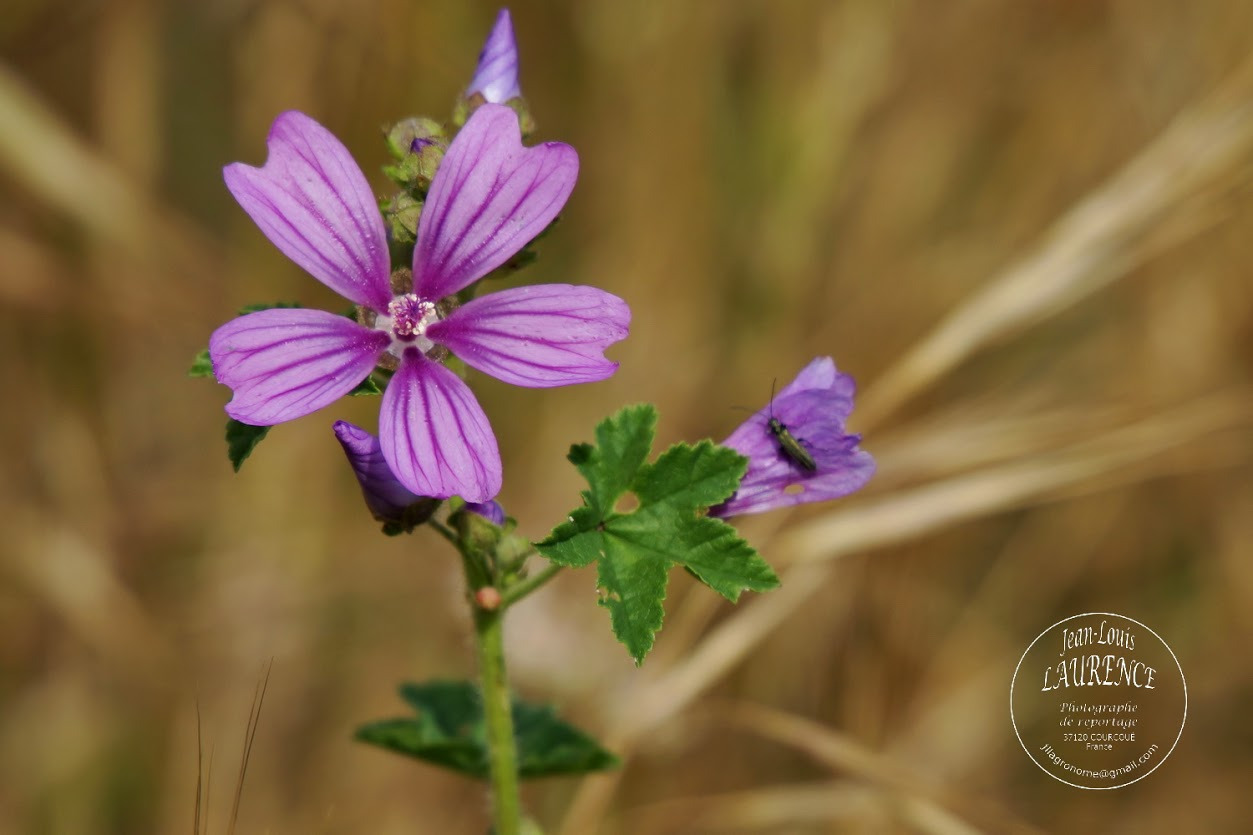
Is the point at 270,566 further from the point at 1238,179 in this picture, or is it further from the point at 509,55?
the point at 1238,179

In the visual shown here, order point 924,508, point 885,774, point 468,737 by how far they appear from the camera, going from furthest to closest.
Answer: point 924,508 → point 885,774 → point 468,737

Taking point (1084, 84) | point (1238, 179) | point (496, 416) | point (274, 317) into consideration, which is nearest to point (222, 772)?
point (496, 416)

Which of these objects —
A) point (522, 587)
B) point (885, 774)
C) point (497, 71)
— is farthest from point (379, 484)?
point (885, 774)

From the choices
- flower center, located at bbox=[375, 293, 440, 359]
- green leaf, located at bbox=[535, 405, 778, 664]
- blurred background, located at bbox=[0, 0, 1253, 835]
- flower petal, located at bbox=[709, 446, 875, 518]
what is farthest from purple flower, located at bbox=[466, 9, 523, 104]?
blurred background, located at bbox=[0, 0, 1253, 835]

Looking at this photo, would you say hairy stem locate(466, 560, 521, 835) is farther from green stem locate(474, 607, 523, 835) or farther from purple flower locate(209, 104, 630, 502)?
purple flower locate(209, 104, 630, 502)

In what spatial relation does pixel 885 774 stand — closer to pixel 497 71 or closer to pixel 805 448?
pixel 805 448
